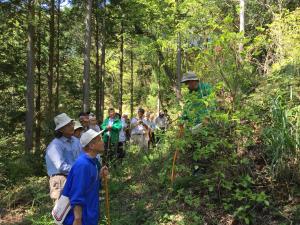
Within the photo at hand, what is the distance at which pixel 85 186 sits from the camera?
13.7 feet

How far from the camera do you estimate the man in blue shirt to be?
414cm

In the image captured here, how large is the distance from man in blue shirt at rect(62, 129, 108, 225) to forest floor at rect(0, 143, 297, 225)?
8.18ft

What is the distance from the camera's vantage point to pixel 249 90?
291 inches

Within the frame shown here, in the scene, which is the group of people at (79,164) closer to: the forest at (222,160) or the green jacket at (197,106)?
the green jacket at (197,106)

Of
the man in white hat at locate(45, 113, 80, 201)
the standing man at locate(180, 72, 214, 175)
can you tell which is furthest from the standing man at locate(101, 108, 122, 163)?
the man in white hat at locate(45, 113, 80, 201)

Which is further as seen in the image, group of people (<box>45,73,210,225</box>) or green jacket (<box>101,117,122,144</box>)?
green jacket (<box>101,117,122,144</box>)

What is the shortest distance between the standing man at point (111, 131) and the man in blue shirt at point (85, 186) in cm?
739

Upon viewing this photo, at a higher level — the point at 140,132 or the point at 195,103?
the point at 195,103

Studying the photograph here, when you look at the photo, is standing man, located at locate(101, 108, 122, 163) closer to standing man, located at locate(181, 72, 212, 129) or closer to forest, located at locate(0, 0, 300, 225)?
forest, located at locate(0, 0, 300, 225)

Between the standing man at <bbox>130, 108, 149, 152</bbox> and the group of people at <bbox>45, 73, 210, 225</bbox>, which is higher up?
the group of people at <bbox>45, 73, 210, 225</bbox>

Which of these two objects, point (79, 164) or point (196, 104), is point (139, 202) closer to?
point (196, 104)

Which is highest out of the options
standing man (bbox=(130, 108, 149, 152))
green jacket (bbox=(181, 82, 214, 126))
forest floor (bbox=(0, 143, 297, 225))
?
green jacket (bbox=(181, 82, 214, 126))

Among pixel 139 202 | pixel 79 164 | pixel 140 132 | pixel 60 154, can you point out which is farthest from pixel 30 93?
pixel 79 164

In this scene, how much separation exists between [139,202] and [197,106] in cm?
231
